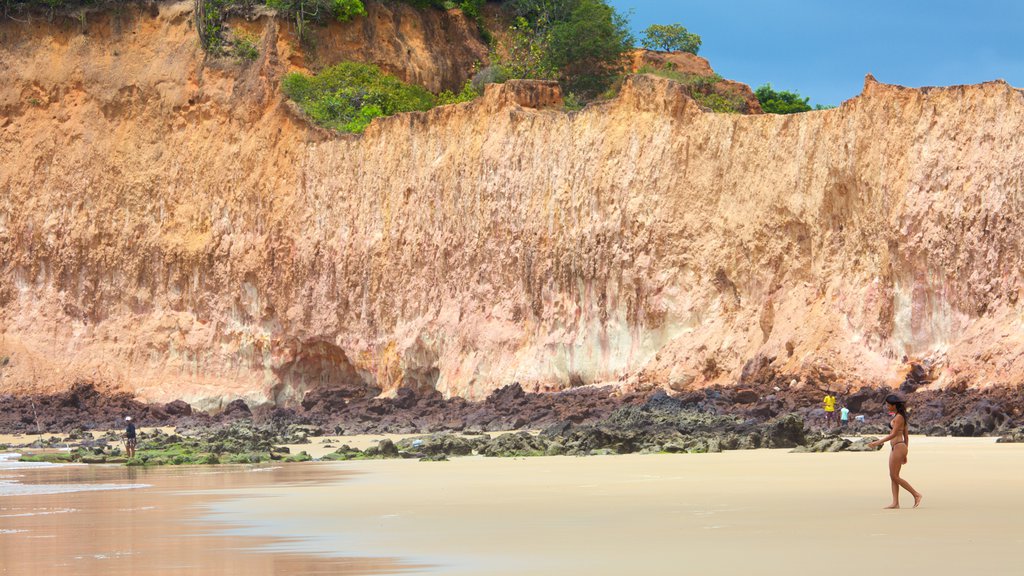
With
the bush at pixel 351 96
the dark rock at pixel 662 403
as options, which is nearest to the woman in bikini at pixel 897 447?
the dark rock at pixel 662 403

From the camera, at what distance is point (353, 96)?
1571 inches

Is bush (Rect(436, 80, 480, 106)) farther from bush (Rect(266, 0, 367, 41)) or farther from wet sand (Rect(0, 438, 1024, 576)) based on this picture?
wet sand (Rect(0, 438, 1024, 576))

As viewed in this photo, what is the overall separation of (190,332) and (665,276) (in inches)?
607

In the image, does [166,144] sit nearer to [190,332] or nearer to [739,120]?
[190,332]

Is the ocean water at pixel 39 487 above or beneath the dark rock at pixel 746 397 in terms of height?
beneath

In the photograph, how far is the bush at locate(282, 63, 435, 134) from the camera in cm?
3881

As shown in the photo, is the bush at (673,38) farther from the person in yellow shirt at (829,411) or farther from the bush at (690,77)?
the person in yellow shirt at (829,411)

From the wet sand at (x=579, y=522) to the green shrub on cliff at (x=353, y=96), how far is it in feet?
77.6

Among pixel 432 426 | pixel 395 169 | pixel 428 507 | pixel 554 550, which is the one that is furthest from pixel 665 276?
pixel 554 550

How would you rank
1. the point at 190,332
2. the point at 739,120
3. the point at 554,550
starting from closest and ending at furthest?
1. the point at 554,550
2. the point at 739,120
3. the point at 190,332

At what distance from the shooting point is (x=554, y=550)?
339 inches

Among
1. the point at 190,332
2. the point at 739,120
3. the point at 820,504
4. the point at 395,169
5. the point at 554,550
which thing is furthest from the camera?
the point at 190,332

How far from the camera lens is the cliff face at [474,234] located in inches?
1015

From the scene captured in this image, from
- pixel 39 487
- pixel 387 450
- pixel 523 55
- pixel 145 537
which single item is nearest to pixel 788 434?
pixel 387 450
